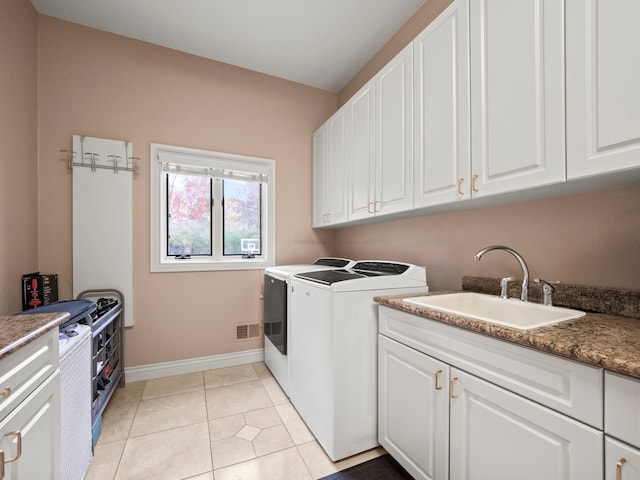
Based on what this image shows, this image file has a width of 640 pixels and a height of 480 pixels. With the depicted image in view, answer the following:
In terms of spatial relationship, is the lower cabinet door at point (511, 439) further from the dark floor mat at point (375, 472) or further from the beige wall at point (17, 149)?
the beige wall at point (17, 149)

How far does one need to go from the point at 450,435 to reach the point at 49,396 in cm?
152

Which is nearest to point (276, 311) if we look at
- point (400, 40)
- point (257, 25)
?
point (257, 25)

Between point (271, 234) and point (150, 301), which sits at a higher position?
point (271, 234)

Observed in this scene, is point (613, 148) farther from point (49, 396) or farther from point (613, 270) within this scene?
point (49, 396)

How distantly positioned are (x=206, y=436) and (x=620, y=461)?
1.88 metres

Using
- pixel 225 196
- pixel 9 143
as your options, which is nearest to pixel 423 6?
pixel 225 196

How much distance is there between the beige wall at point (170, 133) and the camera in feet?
7.17

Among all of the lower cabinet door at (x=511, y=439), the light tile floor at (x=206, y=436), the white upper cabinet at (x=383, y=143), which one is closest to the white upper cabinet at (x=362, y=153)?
the white upper cabinet at (x=383, y=143)

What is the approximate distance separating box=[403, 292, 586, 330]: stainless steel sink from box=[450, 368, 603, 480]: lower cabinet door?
258 mm

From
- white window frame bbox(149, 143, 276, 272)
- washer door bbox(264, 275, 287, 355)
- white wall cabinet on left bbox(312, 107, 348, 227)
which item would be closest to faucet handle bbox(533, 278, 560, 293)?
white wall cabinet on left bbox(312, 107, 348, 227)

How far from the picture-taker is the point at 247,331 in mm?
2803

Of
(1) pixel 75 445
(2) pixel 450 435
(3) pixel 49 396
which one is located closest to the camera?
(3) pixel 49 396

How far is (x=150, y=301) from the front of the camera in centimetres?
245

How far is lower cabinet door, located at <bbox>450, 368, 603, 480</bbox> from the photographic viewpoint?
761 mm
